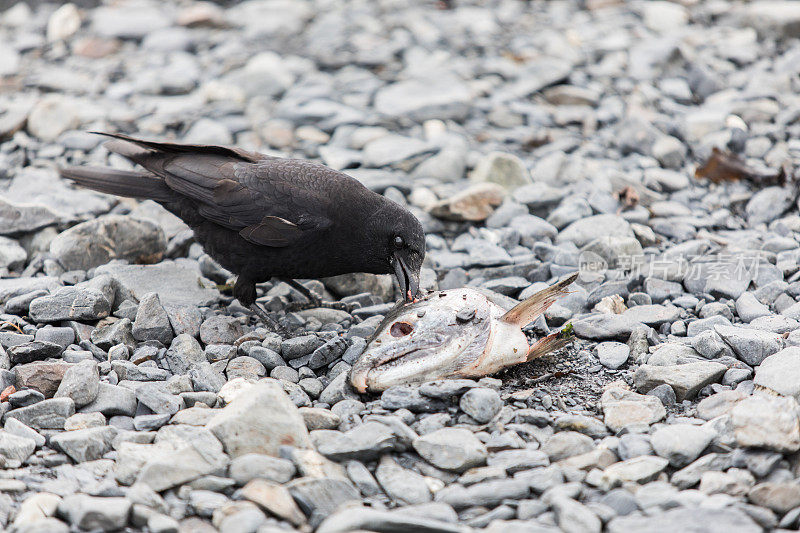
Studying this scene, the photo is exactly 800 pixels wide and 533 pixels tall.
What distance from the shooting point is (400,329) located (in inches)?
161

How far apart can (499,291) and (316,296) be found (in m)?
1.23

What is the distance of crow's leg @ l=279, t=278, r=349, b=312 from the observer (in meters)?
5.25

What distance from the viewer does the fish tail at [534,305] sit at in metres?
4.00

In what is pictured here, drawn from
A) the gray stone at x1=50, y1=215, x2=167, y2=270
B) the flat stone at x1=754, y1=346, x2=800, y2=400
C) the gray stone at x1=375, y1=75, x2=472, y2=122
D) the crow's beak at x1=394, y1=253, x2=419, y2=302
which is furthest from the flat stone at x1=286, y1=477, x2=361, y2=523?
the gray stone at x1=375, y1=75, x2=472, y2=122

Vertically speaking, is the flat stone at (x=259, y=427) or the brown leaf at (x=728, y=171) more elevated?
the flat stone at (x=259, y=427)

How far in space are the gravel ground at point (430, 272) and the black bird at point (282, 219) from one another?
36cm

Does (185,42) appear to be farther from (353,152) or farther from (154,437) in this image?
(154,437)

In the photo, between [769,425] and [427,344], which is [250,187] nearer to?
[427,344]

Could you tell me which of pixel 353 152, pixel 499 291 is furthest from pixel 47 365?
pixel 353 152

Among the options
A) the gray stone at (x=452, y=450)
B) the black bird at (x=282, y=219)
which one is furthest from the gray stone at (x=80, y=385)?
the gray stone at (x=452, y=450)

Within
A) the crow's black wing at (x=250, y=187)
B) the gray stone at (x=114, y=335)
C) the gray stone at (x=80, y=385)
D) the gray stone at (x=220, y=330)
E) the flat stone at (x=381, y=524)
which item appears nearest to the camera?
the flat stone at (x=381, y=524)

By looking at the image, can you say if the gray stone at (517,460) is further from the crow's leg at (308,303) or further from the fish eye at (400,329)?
the crow's leg at (308,303)

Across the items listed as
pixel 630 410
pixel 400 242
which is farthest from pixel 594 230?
pixel 630 410

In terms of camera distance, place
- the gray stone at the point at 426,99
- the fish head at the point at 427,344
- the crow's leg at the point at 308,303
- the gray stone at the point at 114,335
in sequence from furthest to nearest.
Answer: the gray stone at the point at 426,99 < the crow's leg at the point at 308,303 < the gray stone at the point at 114,335 < the fish head at the point at 427,344
